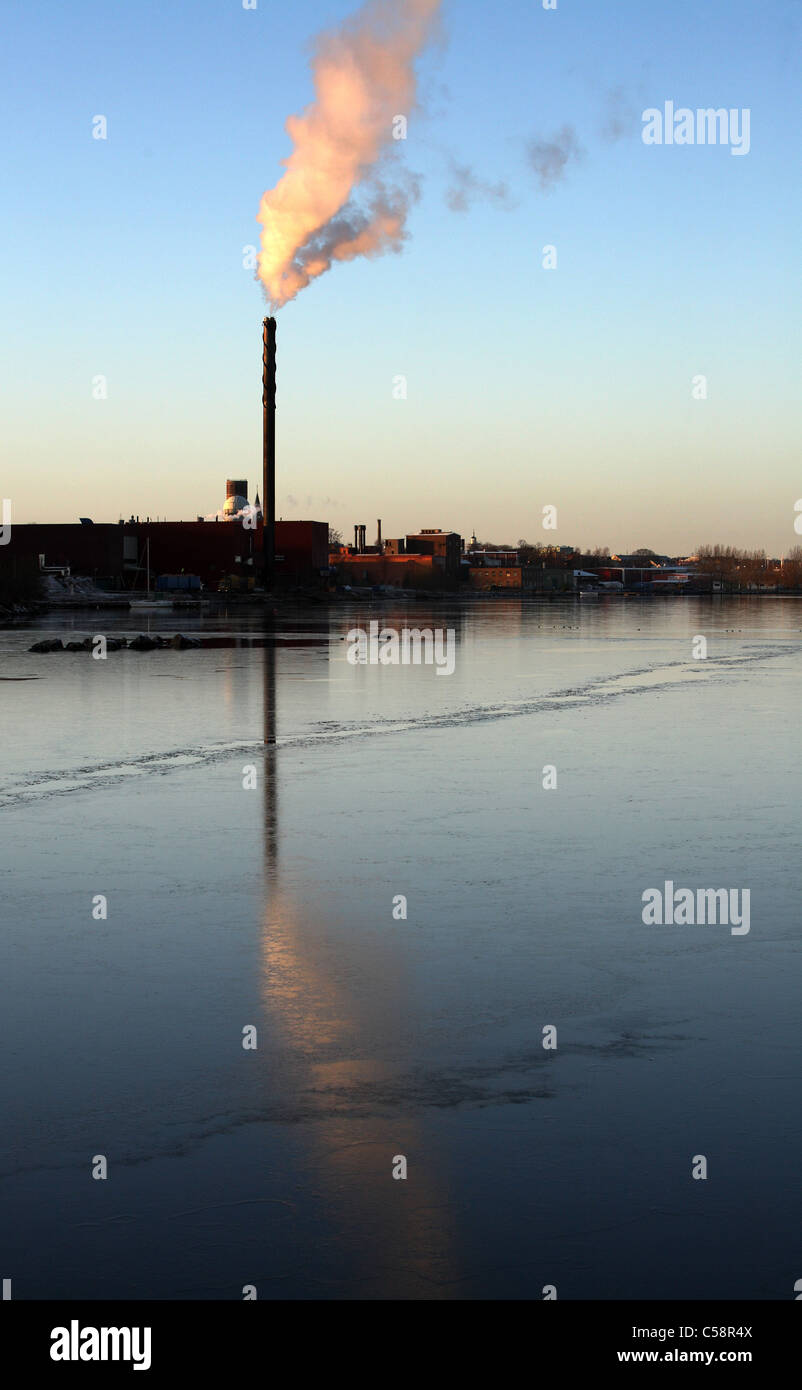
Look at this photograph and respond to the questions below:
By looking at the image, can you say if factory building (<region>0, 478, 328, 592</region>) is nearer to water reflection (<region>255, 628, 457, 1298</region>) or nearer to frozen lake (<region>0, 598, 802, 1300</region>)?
frozen lake (<region>0, 598, 802, 1300</region>)

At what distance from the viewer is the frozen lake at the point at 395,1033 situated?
190 inches

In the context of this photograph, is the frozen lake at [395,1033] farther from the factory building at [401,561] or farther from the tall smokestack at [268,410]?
the factory building at [401,561]

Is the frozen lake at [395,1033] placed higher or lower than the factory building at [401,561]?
lower

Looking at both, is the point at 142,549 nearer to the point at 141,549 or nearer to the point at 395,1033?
the point at 141,549

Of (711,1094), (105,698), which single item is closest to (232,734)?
(105,698)

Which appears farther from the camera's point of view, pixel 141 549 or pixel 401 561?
pixel 401 561

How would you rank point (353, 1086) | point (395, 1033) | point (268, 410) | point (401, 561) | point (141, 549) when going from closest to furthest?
point (353, 1086), point (395, 1033), point (268, 410), point (141, 549), point (401, 561)

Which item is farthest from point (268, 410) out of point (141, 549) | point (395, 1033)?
point (395, 1033)

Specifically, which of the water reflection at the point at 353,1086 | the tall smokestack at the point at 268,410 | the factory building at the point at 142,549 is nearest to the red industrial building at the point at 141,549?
the factory building at the point at 142,549

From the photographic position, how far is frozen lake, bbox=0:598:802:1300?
15.9 feet

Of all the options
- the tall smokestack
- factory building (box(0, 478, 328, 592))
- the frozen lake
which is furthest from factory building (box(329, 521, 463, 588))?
the frozen lake

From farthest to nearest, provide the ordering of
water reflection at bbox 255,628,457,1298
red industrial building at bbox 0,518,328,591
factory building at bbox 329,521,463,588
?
factory building at bbox 329,521,463,588 → red industrial building at bbox 0,518,328,591 → water reflection at bbox 255,628,457,1298

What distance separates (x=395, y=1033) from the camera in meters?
7.00
